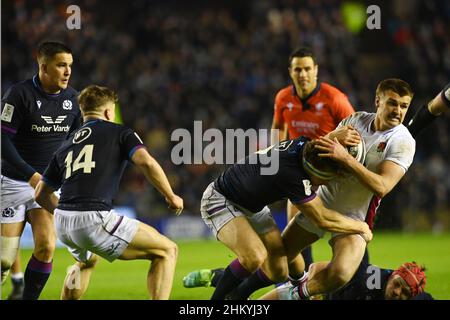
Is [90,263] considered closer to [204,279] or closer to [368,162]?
[204,279]

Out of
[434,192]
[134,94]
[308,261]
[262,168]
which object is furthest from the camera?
[134,94]

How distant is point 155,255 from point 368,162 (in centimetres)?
179

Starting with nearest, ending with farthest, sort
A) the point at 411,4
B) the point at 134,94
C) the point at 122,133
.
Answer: the point at 122,133 < the point at 134,94 < the point at 411,4

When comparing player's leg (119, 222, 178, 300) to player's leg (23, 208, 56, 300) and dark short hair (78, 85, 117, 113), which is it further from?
player's leg (23, 208, 56, 300)

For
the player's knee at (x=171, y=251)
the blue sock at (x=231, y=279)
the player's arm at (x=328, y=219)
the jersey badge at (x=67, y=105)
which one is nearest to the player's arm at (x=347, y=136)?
the player's arm at (x=328, y=219)

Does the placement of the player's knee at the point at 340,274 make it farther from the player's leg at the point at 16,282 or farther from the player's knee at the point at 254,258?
the player's leg at the point at 16,282

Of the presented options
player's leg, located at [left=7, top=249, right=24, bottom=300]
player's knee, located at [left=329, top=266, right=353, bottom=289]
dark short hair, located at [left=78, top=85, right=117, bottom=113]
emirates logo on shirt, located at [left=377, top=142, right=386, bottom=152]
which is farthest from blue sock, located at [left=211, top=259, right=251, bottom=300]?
player's leg, located at [left=7, top=249, right=24, bottom=300]

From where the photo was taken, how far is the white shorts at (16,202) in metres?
6.63
